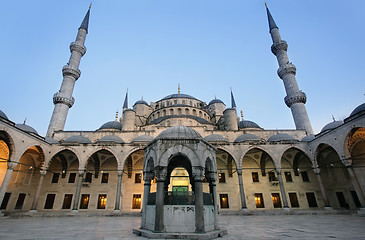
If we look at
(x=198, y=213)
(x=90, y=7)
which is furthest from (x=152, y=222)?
(x=90, y=7)

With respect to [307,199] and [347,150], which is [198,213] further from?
[307,199]

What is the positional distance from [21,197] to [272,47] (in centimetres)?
3423

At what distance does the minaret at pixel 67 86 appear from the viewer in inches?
838

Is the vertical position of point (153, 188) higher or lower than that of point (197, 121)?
lower

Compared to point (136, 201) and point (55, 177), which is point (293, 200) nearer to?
point (136, 201)

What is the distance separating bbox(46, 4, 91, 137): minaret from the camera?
69.8 feet

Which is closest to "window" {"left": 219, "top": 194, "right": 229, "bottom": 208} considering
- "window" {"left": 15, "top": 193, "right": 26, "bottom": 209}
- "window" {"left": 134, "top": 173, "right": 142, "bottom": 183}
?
"window" {"left": 134, "top": 173, "right": 142, "bottom": 183}

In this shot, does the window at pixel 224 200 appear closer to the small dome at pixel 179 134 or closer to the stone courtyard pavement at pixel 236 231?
the stone courtyard pavement at pixel 236 231

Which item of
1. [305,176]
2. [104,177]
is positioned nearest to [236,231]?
[305,176]

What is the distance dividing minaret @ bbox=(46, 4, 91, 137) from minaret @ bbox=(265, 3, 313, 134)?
2734cm

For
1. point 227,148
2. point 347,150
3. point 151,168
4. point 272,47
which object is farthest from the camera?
point 272,47

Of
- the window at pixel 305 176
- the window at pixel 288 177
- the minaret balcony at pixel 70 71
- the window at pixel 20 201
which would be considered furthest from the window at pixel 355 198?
the minaret balcony at pixel 70 71

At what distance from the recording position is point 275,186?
57.4 feet

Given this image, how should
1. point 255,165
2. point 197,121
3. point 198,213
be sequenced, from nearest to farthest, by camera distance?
point 198,213 → point 255,165 → point 197,121
